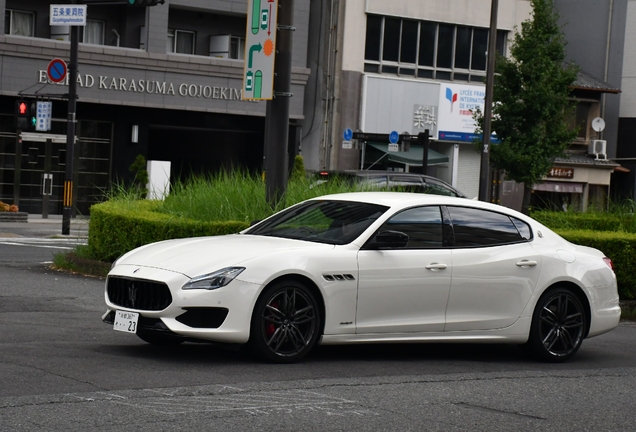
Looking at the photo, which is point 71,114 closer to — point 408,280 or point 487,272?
point 487,272

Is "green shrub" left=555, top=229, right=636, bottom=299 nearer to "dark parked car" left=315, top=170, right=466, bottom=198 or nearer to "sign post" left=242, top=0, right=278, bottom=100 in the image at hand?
"sign post" left=242, top=0, right=278, bottom=100

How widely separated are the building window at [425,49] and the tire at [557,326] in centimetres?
3324

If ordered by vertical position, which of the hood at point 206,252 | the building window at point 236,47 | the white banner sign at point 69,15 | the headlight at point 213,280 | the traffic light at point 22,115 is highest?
the building window at point 236,47

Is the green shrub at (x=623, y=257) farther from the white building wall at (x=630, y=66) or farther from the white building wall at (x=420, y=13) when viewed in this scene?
the white building wall at (x=630, y=66)

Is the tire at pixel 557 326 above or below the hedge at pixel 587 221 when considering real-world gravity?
below

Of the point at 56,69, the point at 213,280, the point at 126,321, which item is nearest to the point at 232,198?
the point at 126,321

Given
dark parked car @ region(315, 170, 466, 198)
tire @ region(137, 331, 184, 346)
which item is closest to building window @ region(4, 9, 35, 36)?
dark parked car @ region(315, 170, 466, 198)

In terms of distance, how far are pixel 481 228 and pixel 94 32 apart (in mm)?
29887

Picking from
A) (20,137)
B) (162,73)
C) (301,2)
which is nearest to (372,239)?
(20,137)

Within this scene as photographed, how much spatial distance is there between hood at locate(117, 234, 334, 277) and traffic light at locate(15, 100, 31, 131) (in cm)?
1985

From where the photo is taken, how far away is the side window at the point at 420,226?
9.55m

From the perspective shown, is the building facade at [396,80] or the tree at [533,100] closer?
the tree at [533,100]

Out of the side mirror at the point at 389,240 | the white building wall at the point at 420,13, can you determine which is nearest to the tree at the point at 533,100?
the white building wall at the point at 420,13

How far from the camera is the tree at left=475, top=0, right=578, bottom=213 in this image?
117 feet
